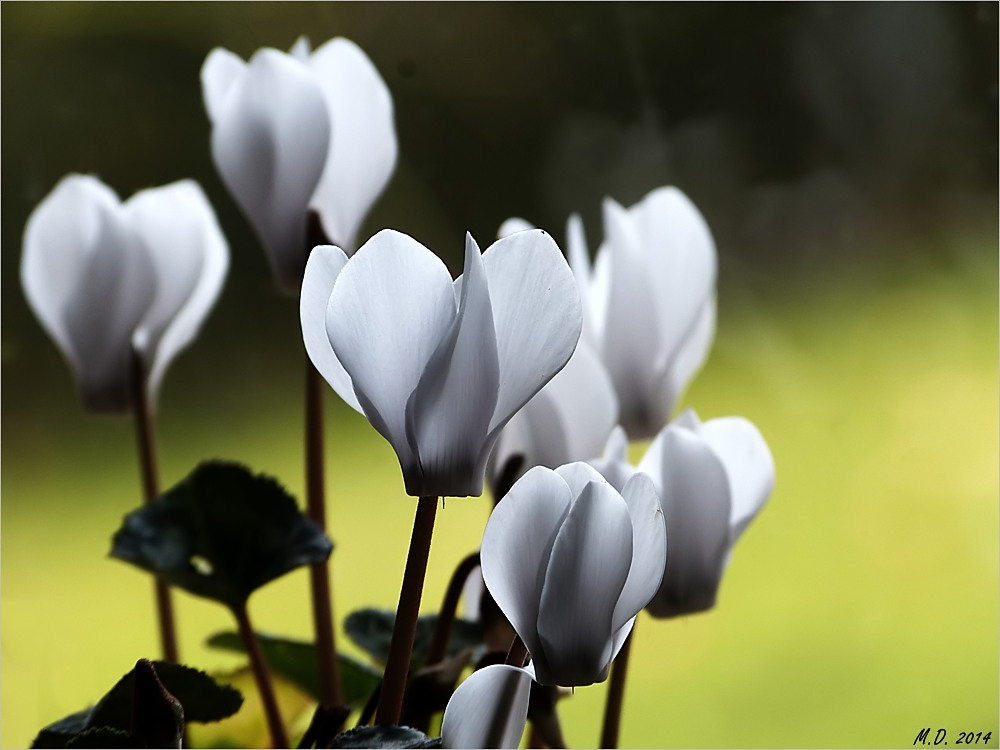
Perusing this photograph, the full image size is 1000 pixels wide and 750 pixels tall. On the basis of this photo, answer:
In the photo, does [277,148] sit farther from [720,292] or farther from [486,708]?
[720,292]

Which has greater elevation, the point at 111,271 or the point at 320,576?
the point at 111,271

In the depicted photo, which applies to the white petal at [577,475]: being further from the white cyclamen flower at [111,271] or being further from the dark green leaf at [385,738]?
the white cyclamen flower at [111,271]

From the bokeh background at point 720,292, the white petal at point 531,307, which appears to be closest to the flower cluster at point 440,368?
the white petal at point 531,307

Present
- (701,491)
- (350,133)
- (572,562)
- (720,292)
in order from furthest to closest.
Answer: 1. (720,292)
2. (350,133)
3. (701,491)
4. (572,562)

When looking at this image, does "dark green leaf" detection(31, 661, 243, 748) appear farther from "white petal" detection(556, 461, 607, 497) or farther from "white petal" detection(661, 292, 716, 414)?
"white petal" detection(661, 292, 716, 414)

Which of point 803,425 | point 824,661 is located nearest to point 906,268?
point 803,425

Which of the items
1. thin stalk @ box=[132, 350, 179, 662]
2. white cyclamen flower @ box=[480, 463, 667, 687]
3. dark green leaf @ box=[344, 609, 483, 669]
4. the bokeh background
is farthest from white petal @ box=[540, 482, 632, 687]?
the bokeh background

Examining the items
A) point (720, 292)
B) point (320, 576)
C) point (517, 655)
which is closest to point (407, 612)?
point (517, 655)
